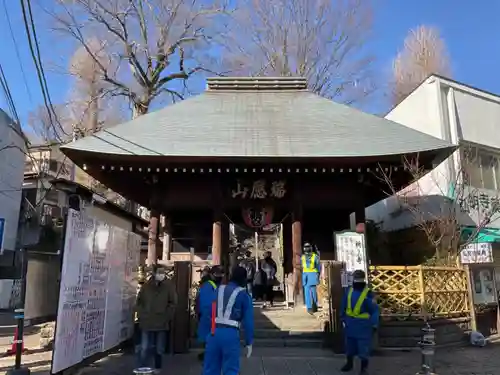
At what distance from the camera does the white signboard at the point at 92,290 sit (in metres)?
5.52

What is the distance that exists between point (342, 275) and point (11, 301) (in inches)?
611

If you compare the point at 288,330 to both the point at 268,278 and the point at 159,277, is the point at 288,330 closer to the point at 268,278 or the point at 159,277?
the point at 268,278

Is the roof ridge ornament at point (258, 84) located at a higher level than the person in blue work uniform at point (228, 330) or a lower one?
higher

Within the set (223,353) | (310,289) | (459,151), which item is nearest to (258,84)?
(459,151)

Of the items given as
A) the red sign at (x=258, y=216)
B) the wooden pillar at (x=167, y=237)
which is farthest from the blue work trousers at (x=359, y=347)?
the wooden pillar at (x=167, y=237)

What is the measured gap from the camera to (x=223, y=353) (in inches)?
193

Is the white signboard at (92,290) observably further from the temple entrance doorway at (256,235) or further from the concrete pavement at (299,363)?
the temple entrance doorway at (256,235)

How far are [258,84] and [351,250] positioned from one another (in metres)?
8.82

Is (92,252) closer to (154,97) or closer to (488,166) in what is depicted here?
(488,166)

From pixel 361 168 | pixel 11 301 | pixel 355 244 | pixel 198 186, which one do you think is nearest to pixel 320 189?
pixel 361 168

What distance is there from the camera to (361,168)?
475 inches

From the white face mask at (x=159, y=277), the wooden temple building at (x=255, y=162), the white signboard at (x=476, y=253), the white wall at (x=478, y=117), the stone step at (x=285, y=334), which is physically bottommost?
the stone step at (x=285, y=334)

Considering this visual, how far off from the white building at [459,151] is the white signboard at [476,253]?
3.70 metres

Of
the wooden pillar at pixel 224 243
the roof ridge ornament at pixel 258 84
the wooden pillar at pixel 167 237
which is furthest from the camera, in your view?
the roof ridge ornament at pixel 258 84
